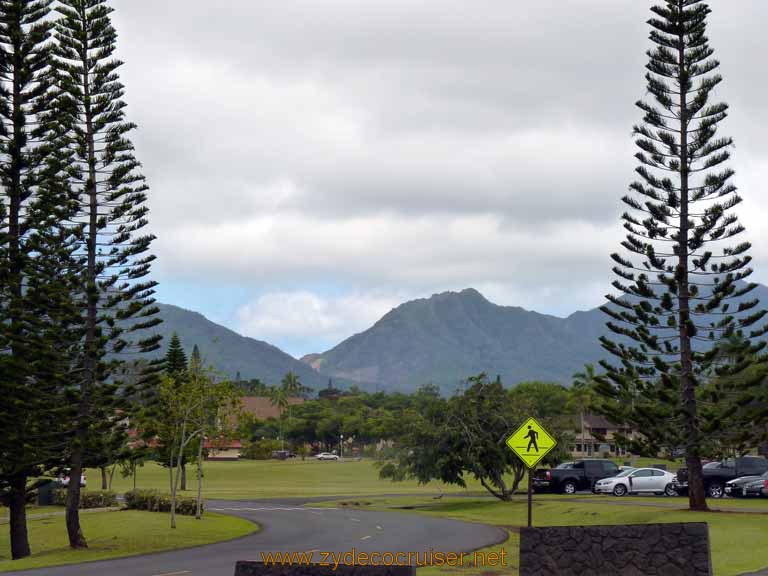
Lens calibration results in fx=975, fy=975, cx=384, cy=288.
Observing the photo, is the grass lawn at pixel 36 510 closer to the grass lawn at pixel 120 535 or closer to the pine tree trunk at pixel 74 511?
the grass lawn at pixel 120 535

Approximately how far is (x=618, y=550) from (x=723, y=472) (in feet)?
106

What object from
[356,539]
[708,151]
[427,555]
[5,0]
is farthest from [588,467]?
[5,0]

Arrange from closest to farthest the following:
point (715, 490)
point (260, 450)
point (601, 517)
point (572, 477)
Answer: point (601, 517) → point (715, 490) → point (572, 477) → point (260, 450)

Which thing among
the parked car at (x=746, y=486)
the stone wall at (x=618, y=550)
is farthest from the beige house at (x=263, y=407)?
the stone wall at (x=618, y=550)

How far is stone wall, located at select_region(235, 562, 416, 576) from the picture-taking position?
1225 centimetres

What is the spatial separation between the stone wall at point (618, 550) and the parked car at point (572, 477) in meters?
34.2

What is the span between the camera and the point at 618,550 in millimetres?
15297

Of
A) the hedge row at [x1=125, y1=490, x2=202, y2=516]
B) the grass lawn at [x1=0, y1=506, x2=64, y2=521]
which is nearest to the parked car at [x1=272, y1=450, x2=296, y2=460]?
the grass lawn at [x1=0, y1=506, x2=64, y2=521]

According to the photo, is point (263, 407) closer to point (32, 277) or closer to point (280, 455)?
point (280, 455)

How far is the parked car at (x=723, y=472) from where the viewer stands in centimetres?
4491

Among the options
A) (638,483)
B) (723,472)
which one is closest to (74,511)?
(638,483)

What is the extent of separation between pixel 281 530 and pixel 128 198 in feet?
43.5

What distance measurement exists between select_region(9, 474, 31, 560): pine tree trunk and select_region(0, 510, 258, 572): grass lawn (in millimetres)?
481

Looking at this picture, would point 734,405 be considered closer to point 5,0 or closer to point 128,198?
point 128,198
